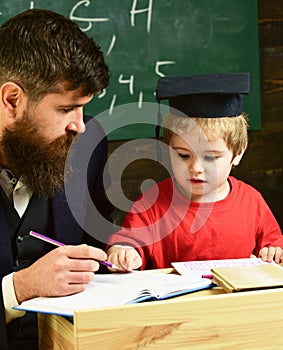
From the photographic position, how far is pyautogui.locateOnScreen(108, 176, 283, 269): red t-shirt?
1.74 meters

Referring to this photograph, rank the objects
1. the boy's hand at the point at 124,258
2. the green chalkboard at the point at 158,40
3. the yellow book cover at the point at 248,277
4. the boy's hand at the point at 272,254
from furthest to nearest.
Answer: the green chalkboard at the point at 158,40
the boy's hand at the point at 272,254
the boy's hand at the point at 124,258
the yellow book cover at the point at 248,277

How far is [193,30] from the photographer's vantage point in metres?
2.58

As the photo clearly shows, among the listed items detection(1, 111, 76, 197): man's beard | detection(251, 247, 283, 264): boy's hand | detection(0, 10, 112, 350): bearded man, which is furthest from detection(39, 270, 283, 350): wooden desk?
detection(1, 111, 76, 197): man's beard

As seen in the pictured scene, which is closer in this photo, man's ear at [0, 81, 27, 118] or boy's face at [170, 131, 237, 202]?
man's ear at [0, 81, 27, 118]

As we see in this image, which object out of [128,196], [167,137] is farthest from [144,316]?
[128,196]

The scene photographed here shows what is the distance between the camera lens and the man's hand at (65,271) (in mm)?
1287

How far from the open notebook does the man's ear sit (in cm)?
47

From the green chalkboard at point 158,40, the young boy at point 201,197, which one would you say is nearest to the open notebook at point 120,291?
the young boy at point 201,197

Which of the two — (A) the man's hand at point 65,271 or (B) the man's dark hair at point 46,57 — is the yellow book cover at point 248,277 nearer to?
(A) the man's hand at point 65,271

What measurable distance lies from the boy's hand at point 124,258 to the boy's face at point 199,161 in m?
0.27

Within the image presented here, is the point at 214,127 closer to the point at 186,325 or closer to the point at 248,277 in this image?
the point at 248,277

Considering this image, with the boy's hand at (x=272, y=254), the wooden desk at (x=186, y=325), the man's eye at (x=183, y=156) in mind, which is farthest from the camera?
the man's eye at (x=183, y=156)

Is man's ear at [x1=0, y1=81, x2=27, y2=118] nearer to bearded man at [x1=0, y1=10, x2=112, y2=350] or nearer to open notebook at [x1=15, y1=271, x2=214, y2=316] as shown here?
bearded man at [x1=0, y1=10, x2=112, y2=350]

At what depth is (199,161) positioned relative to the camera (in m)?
1.69
